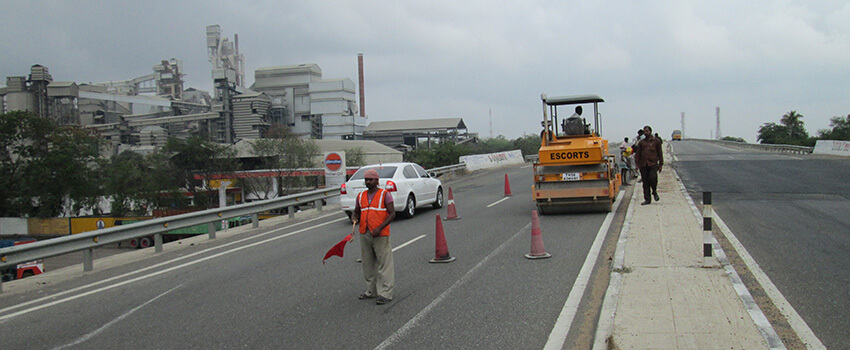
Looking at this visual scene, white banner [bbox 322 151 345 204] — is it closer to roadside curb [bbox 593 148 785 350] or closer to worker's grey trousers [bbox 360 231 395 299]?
roadside curb [bbox 593 148 785 350]

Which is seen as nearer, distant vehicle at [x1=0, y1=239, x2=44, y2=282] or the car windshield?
the car windshield

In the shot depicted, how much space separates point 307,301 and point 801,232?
8688 mm

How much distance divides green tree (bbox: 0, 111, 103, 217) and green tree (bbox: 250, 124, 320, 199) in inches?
603

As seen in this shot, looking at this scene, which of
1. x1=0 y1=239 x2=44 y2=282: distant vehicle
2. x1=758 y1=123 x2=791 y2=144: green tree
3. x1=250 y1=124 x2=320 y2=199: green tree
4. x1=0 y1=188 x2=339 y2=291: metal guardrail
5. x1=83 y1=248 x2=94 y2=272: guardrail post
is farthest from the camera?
x1=758 y1=123 x2=791 y2=144: green tree

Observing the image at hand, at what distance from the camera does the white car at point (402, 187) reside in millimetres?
15031

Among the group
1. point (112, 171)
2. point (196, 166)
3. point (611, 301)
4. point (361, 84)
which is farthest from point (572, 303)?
point (361, 84)

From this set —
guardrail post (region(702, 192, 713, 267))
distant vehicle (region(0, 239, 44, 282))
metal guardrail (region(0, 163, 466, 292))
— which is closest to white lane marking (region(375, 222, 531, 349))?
guardrail post (region(702, 192, 713, 267))

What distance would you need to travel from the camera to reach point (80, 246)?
10.5 m

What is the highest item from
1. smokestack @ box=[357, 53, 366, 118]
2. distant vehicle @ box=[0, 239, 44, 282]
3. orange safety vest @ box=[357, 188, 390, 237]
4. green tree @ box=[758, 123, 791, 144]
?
smokestack @ box=[357, 53, 366, 118]

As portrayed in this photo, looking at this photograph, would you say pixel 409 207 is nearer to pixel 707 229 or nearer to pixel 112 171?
pixel 707 229

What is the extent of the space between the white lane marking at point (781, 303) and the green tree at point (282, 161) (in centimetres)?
5269

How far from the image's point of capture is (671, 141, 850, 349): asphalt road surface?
5.96 meters

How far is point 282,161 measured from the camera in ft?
203

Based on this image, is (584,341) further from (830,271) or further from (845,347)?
(830,271)
